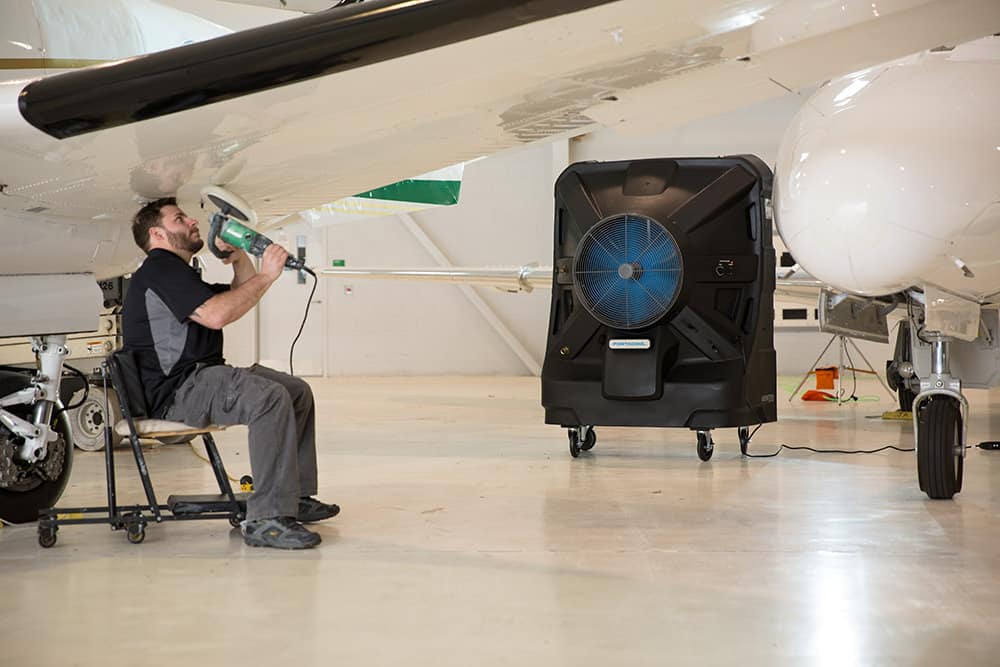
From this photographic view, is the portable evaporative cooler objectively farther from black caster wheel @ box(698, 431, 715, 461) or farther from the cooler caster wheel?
the cooler caster wheel

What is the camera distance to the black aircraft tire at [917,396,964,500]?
4.79 meters

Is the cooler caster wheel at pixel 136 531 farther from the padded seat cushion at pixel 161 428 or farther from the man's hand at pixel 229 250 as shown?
the man's hand at pixel 229 250

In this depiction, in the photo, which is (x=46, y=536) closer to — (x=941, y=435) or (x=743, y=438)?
(x=941, y=435)

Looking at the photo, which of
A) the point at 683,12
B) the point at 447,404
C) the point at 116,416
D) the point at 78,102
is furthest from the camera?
the point at 447,404

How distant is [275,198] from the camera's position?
449cm

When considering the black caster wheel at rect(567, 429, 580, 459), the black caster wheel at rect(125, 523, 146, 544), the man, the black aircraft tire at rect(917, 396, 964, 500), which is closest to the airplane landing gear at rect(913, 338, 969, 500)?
the black aircraft tire at rect(917, 396, 964, 500)

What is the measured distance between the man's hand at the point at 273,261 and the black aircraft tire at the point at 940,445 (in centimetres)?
303

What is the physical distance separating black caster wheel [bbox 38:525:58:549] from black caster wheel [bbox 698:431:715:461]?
3.67 meters

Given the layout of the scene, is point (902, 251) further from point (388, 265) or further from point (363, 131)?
point (388, 265)

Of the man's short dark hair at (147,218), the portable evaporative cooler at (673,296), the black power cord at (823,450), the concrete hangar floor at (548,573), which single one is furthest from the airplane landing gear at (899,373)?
the man's short dark hair at (147,218)

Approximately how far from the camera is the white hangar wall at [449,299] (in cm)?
1502

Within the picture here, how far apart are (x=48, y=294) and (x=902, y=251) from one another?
11.4ft

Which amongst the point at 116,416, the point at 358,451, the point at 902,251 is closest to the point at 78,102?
the point at 902,251

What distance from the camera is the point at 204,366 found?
4062 mm
